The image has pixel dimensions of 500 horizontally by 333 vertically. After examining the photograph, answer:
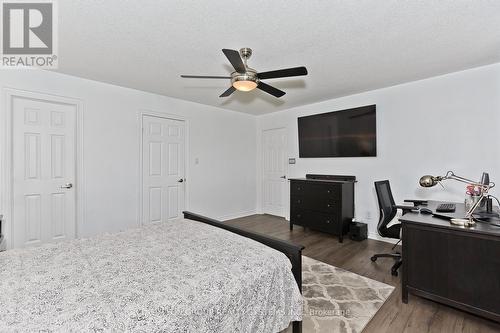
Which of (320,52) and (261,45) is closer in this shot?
(261,45)

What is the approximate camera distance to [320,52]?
8.59 ft

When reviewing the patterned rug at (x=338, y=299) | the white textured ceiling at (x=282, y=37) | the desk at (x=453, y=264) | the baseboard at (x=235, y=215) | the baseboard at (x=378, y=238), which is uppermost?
the white textured ceiling at (x=282, y=37)

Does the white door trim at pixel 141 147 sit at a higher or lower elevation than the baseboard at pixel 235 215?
higher

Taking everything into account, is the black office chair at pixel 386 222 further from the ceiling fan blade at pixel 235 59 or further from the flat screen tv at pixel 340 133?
the ceiling fan blade at pixel 235 59

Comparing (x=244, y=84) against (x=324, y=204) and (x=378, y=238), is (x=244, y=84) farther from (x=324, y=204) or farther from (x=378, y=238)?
(x=378, y=238)

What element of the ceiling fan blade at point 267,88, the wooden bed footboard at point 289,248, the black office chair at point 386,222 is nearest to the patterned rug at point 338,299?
the wooden bed footboard at point 289,248

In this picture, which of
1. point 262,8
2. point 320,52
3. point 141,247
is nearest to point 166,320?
point 141,247

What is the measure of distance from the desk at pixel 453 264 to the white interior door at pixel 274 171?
3278mm

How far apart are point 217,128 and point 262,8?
3324 millimetres

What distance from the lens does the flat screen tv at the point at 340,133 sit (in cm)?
401

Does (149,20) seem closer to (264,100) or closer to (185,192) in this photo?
(264,100)

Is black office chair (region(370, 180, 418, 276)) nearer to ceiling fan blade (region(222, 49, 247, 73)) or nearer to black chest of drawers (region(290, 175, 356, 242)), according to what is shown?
black chest of drawers (region(290, 175, 356, 242))

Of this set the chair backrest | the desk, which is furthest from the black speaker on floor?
the desk

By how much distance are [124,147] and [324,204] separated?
3373mm
